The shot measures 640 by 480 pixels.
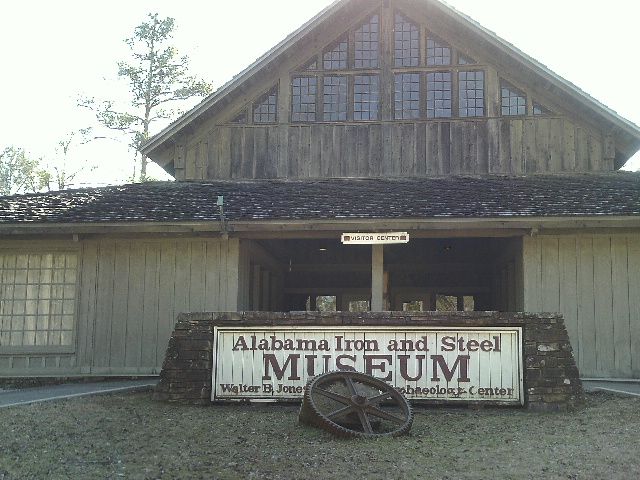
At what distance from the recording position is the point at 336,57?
16.9m

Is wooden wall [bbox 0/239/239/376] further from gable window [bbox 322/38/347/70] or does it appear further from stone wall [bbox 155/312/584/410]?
gable window [bbox 322/38/347/70]

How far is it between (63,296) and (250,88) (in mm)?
5992

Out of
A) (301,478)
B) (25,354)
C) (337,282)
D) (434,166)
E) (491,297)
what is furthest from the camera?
(337,282)

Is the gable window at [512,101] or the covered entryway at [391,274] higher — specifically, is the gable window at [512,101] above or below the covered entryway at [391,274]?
above

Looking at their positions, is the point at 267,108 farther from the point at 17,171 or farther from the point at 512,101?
Result: the point at 17,171

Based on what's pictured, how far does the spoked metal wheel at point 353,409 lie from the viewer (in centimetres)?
837

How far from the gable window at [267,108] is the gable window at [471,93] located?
404 centimetres

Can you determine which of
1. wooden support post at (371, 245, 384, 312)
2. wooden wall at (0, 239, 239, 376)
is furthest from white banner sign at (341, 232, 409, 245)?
wooden wall at (0, 239, 239, 376)

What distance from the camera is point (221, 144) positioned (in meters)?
16.7

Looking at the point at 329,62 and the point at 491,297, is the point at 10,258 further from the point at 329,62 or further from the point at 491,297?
the point at 491,297

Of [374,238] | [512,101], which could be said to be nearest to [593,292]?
[374,238]

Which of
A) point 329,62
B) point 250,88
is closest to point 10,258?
point 250,88

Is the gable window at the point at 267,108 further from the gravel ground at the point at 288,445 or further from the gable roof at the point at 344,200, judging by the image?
the gravel ground at the point at 288,445

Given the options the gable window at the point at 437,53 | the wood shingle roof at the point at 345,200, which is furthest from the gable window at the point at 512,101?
the wood shingle roof at the point at 345,200
